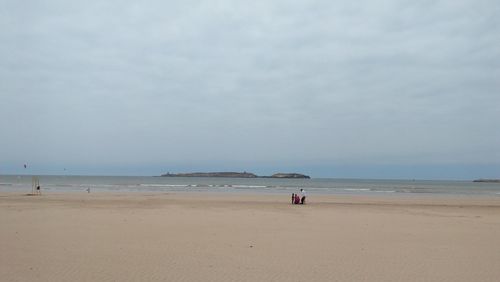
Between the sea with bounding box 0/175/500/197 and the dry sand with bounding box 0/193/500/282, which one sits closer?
the dry sand with bounding box 0/193/500/282

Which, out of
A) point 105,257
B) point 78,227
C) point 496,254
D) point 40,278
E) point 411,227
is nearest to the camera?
point 40,278

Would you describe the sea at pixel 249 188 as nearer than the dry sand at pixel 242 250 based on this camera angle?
No

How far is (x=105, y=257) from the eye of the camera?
9359mm

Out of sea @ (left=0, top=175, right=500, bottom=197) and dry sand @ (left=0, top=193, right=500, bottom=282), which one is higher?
dry sand @ (left=0, top=193, right=500, bottom=282)

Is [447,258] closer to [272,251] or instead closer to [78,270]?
[272,251]

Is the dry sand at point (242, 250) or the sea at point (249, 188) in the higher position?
the dry sand at point (242, 250)

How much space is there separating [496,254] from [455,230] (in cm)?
438

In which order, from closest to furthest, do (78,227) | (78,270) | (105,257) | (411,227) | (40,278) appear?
(40,278)
(78,270)
(105,257)
(78,227)
(411,227)

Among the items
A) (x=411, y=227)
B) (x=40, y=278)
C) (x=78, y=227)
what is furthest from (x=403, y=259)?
(x=78, y=227)

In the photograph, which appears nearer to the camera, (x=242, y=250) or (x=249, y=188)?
(x=242, y=250)

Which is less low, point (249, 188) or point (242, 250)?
point (242, 250)

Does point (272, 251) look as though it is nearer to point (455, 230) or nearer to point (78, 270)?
point (78, 270)

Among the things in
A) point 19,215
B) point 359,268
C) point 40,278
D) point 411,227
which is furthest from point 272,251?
point 19,215

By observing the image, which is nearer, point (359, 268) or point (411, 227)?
point (359, 268)
